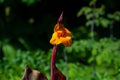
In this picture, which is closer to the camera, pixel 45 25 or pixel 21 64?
pixel 21 64

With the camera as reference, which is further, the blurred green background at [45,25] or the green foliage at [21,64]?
the blurred green background at [45,25]

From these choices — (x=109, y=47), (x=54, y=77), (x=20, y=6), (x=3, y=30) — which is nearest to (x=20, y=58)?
(x=109, y=47)

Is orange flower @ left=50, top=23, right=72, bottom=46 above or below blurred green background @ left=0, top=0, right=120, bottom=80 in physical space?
above

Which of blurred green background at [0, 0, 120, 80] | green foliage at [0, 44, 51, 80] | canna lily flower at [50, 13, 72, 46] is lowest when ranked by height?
blurred green background at [0, 0, 120, 80]

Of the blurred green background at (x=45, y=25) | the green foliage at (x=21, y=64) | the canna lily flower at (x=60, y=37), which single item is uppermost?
the canna lily flower at (x=60, y=37)

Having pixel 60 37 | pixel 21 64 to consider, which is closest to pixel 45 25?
pixel 21 64

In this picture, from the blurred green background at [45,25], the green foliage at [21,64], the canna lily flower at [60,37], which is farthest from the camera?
the blurred green background at [45,25]

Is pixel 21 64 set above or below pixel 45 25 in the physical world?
above

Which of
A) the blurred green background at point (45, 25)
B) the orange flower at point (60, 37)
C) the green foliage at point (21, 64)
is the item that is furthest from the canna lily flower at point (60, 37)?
the blurred green background at point (45, 25)

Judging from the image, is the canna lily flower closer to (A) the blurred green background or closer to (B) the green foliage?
(B) the green foliage

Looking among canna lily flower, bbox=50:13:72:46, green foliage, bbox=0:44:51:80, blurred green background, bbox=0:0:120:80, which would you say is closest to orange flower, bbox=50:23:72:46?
canna lily flower, bbox=50:13:72:46

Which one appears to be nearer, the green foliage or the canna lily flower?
the canna lily flower

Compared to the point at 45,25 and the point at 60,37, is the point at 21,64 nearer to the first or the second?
the point at 60,37

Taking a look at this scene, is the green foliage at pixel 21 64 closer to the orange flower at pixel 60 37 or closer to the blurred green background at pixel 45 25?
the orange flower at pixel 60 37
